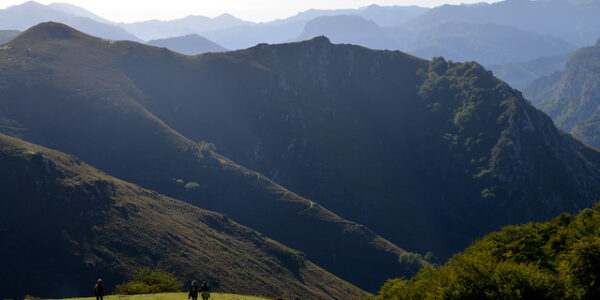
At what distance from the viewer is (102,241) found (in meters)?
98.1

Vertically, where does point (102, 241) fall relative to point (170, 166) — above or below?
below

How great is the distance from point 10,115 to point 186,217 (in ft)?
290

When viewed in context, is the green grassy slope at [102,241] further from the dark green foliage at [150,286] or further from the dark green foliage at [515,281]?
the dark green foliage at [515,281]

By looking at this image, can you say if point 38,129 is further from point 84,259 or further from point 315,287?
point 315,287

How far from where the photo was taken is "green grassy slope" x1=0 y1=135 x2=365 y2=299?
90125 millimetres

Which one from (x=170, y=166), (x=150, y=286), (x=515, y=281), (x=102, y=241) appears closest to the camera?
(x=515, y=281)

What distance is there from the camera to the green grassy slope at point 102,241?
296ft

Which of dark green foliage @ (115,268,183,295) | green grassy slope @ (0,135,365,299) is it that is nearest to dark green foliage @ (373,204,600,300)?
dark green foliage @ (115,268,183,295)

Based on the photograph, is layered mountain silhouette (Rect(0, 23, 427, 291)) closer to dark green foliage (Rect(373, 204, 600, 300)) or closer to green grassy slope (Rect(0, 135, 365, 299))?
green grassy slope (Rect(0, 135, 365, 299))

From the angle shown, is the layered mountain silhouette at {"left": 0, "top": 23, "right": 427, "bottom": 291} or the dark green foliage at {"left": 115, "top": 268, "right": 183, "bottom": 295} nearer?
the dark green foliage at {"left": 115, "top": 268, "right": 183, "bottom": 295}

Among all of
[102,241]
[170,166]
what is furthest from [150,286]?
[170,166]

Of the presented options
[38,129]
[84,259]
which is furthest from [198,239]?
[38,129]

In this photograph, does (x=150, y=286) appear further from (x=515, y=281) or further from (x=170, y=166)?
(x=170, y=166)

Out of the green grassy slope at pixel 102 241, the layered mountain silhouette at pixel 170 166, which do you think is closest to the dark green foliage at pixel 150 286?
the green grassy slope at pixel 102 241
